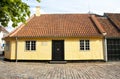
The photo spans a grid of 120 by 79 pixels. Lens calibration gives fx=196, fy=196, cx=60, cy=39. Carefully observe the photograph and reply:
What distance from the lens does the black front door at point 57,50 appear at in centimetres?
2256

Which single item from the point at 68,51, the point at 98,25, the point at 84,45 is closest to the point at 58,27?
the point at 68,51

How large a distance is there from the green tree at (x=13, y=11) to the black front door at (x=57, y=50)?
531 inches

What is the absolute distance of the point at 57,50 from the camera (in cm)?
2267

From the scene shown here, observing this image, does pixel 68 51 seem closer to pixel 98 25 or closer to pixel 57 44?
pixel 57 44

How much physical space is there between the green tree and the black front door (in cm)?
1349

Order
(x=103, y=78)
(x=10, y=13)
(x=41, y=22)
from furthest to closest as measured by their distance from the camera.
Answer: (x=41, y=22) → (x=103, y=78) → (x=10, y=13)

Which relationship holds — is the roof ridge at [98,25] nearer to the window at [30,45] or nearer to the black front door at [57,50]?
the black front door at [57,50]

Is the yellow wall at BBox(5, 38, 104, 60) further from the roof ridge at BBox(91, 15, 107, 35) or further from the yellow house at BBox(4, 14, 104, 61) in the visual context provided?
the roof ridge at BBox(91, 15, 107, 35)

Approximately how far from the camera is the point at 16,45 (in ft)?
74.9

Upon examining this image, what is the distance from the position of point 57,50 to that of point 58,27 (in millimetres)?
3109

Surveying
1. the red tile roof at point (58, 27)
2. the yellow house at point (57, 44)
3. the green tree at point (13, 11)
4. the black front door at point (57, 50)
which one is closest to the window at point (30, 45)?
the yellow house at point (57, 44)

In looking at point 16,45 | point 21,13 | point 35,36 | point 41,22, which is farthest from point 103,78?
point 41,22

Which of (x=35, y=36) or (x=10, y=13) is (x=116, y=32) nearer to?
(x=35, y=36)

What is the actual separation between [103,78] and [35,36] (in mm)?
12445
